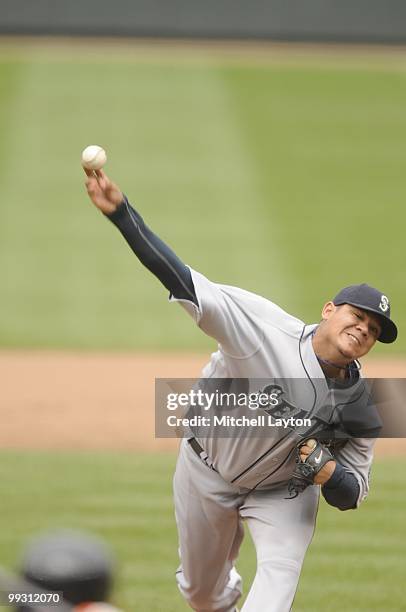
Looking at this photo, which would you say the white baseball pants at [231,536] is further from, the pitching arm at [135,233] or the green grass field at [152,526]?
the pitching arm at [135,233]

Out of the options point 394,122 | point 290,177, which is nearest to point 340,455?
point 290,177

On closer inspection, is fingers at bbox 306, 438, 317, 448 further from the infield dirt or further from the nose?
the infield dirt

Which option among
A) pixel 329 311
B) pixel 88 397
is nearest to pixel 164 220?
pixel 88 397

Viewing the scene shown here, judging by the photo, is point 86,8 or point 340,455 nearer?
point 340,455

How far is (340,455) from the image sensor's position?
178 inches

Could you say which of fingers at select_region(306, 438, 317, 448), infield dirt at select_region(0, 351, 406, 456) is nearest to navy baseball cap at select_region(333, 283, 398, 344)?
fingers at select_region(306, 438, 317, 448)

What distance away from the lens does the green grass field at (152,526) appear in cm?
586

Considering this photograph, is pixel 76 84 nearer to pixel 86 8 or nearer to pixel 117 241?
pixel 86 8

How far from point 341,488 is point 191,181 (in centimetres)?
1283

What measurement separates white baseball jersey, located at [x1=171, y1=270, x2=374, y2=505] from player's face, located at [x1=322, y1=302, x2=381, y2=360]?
0.15 m

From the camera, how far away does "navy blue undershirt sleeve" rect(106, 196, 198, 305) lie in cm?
390

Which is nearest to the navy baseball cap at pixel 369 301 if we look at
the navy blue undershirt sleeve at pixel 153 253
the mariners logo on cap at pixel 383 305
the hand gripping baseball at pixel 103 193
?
the mariners logo on cap at pixel 383 305

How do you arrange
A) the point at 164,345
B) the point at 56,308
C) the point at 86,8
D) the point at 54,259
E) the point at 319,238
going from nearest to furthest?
the point at 164,345 < the point at 56,308 < the point at 54,259 < the point at 319,238 < the point at 86,8

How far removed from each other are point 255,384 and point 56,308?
8067 millimetres
